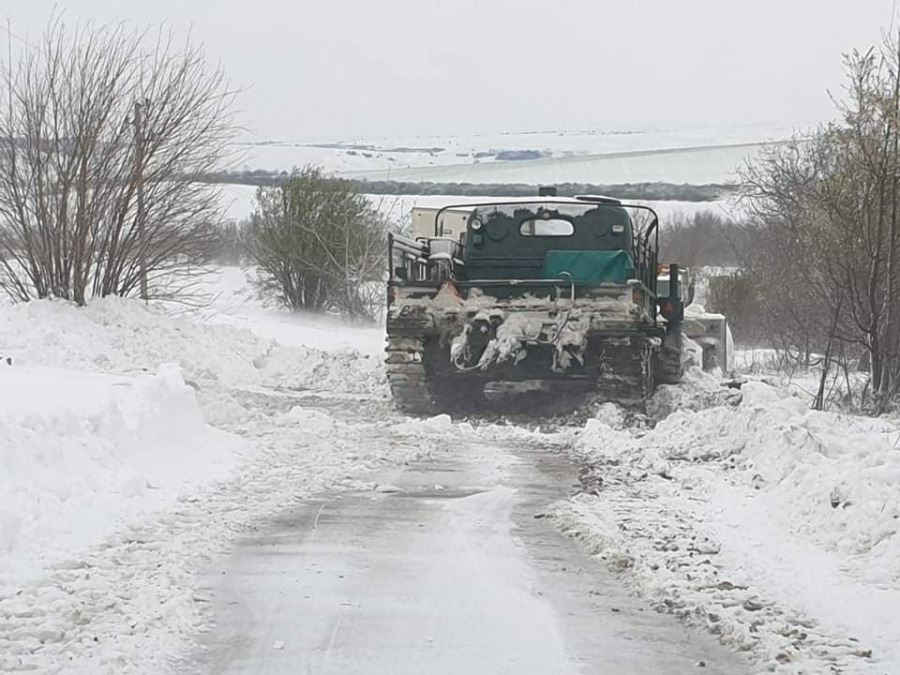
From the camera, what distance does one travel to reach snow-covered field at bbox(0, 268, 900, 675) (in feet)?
17.5

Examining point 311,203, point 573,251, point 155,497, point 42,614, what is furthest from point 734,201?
point 42,614

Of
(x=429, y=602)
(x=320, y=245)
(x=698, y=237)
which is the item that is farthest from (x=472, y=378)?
(x=698, y=237)

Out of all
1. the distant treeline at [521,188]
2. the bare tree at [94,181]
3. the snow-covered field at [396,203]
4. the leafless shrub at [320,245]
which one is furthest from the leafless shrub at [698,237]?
the bare tree at [94,181]

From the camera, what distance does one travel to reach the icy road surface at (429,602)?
498cm

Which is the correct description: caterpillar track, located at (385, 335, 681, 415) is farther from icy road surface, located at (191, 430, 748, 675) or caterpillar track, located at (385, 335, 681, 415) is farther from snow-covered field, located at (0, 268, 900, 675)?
icy road surface, located at (191, 430, 748, 675)

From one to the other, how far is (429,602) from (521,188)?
98.8ft

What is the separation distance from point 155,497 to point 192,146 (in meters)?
13.7

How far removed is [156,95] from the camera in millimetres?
20234

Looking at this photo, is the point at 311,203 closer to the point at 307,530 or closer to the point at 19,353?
the point at 19,353

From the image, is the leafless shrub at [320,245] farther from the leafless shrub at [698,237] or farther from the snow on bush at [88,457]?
the snow on bush at [88,457]

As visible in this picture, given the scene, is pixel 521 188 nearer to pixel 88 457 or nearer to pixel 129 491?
pixel 88 457

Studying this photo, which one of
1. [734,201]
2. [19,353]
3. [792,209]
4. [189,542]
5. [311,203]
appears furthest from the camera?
[734,201]

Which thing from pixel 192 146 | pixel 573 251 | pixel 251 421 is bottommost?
pixel 251 421

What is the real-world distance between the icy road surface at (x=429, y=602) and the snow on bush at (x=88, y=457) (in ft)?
3.25
